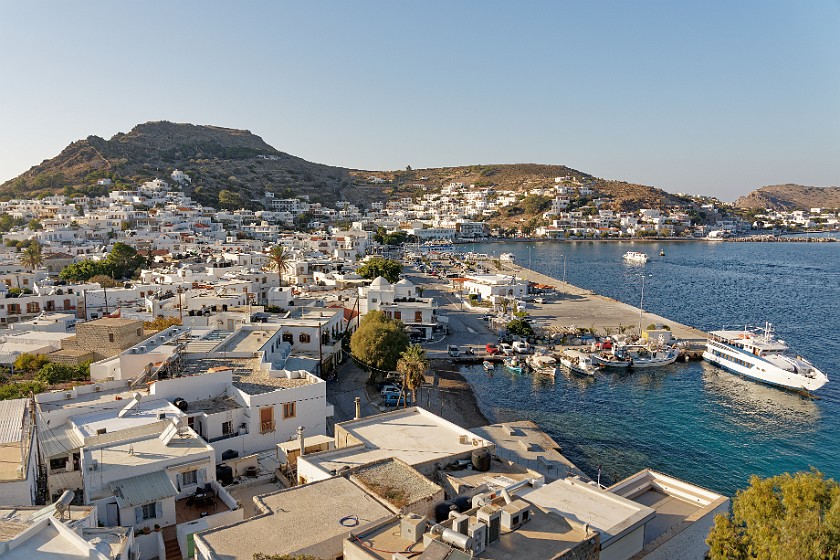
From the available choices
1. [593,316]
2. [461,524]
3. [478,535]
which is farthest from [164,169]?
[478,535]

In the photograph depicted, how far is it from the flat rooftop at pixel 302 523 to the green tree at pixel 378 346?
19269mm

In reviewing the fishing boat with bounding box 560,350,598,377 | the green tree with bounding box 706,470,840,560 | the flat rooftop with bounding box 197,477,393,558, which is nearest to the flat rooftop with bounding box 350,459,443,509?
the flat rooftop with bounding box 197,477,393,558

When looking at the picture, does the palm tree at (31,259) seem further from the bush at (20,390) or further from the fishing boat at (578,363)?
the fishing boat at (578,363)

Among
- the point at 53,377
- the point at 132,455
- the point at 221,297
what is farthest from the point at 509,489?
the point at 221,297

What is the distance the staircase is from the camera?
43.2 ft

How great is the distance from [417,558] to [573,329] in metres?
41.0

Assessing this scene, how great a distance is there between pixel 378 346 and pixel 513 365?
11.2 meters

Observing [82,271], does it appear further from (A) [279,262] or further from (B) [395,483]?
(B) [395,483]

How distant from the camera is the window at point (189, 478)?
15.0 metres

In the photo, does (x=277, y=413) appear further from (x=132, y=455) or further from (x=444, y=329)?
(x=444, y=329)

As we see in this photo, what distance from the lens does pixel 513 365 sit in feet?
128

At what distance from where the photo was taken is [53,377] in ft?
79.0

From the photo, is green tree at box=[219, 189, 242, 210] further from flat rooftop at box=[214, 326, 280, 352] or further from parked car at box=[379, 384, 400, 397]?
parked car at box=[379, 384, 400, 397]

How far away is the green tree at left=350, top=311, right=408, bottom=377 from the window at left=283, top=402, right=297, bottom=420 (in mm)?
11922
